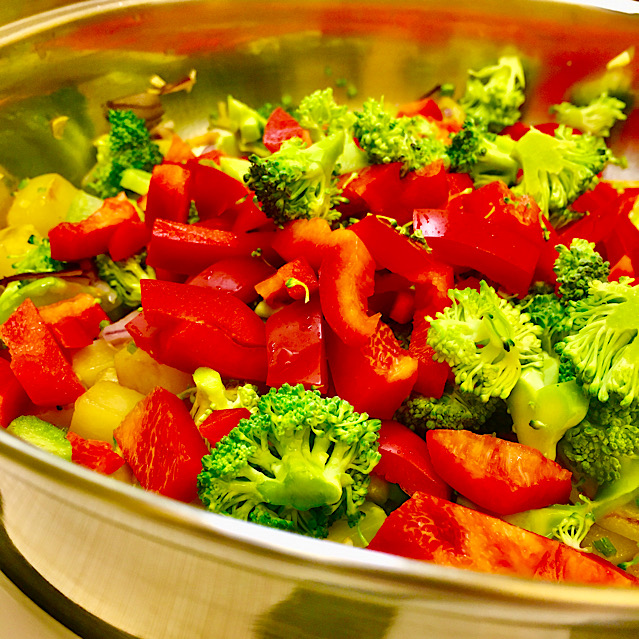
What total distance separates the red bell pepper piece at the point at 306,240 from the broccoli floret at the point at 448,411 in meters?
0.35

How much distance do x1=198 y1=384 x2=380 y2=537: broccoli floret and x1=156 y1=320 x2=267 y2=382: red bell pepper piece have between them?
0.19m

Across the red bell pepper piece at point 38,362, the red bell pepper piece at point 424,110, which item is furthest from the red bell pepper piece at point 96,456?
the red bell pepper piece at point 424,110

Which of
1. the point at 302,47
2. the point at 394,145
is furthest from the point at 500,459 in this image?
the point at 302,47

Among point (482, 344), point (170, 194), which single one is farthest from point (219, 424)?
point (170, 194)

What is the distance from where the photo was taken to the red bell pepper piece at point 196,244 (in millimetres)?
1400

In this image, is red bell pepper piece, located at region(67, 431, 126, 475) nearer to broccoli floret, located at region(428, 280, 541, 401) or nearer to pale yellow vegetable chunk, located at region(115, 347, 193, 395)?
pale yellow vegetable chunk, located at region(115, 347, 193, 395)

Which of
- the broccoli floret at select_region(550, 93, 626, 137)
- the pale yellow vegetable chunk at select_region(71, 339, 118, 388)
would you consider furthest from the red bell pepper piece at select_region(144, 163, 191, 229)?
the broccoli floret at select_region(550, 93, 626, 137)

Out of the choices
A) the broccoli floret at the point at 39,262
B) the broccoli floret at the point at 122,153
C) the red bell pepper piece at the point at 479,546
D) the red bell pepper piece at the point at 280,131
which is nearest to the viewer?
the red bell pepper piece at the point at 479,546

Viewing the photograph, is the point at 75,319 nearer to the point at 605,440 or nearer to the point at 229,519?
the point at 229,519

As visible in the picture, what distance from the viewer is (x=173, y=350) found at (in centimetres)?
126

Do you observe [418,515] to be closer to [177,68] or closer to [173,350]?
[173,350]

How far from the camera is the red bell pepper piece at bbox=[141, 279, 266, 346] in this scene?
126 cm

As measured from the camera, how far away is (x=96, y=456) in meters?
1.19

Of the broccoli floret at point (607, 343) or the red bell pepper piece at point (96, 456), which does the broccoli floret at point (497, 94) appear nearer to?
the broccoli floret at point (607, 343)
